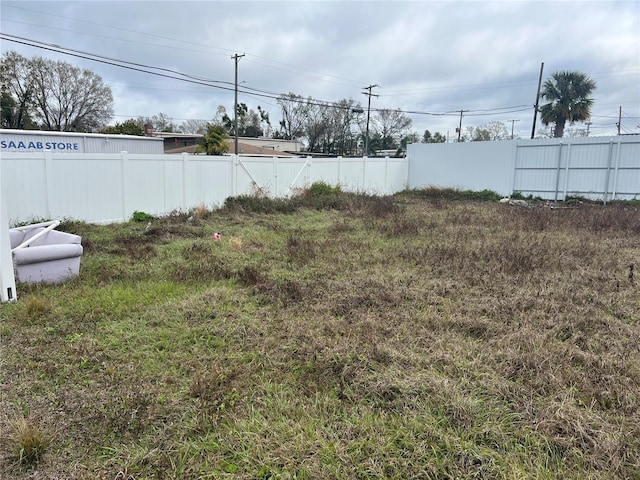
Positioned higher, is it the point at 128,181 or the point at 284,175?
the point at 284,175

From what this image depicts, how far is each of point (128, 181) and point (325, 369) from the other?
26.9ft

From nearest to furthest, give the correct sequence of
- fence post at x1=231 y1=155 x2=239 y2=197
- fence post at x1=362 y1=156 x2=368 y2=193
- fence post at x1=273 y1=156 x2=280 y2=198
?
fence post at x1=231 y1=155 x2=239 y2=197
fence post at x1=273 y1=156 x2=280 y2=198
fence post at x1=362 y1=156 x2=368 y2=193

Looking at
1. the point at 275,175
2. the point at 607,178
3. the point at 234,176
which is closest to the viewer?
the point at 234,176

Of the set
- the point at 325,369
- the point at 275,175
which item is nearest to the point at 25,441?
the point at 325,369

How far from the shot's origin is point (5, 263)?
4.06 metres

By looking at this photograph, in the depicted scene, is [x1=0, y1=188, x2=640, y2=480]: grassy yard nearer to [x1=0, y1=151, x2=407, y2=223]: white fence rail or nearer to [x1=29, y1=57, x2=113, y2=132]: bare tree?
[x1=0, y1=151, x2=407, y2=223]: white fence rail

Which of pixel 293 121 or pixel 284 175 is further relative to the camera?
pixel 293 121

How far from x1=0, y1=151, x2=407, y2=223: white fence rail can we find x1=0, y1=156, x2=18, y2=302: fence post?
1.43m

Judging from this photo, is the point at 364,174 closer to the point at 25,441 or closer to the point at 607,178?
the point at 607,178

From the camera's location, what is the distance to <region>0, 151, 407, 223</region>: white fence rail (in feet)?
25.0

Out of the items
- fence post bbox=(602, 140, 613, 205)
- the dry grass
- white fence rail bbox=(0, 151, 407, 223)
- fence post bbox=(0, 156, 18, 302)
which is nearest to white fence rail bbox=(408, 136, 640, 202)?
fence post bbox=(602, 140, 613, 205)

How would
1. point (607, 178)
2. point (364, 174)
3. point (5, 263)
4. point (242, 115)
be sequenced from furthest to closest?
point (242, 115)
point (364, 174)
point (607, 178)
point (5, 263)

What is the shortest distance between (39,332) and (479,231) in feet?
25.6

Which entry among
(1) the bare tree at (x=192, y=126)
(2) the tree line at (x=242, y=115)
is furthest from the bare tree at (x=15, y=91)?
(1) the bare tree at (x=192, y=126)
